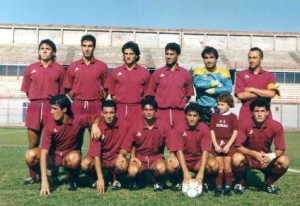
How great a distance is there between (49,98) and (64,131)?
68 cm

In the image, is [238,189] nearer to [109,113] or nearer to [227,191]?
[227,191]

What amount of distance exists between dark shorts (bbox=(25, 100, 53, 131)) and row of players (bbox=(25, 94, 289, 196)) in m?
0.49

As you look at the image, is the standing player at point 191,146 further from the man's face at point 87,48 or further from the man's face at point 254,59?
the man's face at point 87,48

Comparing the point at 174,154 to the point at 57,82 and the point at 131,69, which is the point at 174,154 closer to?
the point at 131,69

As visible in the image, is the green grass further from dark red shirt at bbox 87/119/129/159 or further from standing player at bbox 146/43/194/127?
standing player at bbox 146/43/194/127

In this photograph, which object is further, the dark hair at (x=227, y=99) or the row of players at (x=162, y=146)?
the dark hair at (x=227, y=99)

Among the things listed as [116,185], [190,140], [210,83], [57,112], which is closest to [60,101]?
[57,112]

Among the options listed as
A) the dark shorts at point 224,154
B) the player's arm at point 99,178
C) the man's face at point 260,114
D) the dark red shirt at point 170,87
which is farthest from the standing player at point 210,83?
the player's arm at point 99,178

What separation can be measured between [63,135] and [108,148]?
25.0 inches

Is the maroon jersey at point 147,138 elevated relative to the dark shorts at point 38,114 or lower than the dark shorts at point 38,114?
lower

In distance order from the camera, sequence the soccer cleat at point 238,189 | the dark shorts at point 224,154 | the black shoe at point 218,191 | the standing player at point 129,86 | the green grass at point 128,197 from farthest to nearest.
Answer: the standing player at point 129,86, the dark shorts at point 224,154, the soccer cleat at point 238,189, the black shoe at point 218,191, the green grass at point 128,197

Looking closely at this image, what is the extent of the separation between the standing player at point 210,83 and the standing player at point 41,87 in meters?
2.12

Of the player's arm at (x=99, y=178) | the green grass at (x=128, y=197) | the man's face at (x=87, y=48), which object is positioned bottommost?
the green grass at (x=128, y=197)

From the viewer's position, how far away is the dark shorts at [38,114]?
5.59 m
